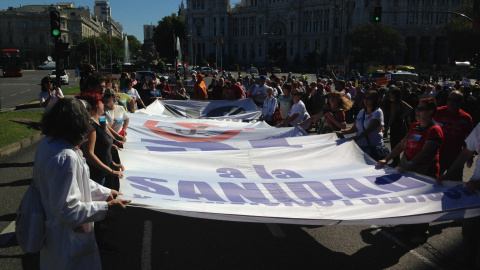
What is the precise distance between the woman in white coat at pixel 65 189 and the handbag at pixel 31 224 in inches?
1.7

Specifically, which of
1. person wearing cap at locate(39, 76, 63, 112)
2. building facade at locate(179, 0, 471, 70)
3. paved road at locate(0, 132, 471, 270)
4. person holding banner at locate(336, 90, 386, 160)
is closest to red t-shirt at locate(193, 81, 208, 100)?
person wearing cap at locate(39, 76, 63, 112)

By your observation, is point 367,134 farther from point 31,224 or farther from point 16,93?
point 16,93

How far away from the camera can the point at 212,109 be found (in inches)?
505

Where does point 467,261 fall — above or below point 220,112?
below

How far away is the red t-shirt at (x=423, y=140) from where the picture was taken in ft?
16.9

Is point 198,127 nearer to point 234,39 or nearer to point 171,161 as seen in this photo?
point 171,161

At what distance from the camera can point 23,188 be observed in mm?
7480

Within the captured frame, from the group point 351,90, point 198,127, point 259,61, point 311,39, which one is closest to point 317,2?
point 311,39

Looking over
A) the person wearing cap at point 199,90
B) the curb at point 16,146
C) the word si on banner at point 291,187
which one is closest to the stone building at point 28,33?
the person wearing cap at point 199,90

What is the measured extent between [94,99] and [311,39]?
390 ft

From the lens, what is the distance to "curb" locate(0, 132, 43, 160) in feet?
33.1

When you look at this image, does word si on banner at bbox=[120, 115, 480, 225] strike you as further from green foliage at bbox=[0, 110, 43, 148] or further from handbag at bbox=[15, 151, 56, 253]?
green foliage at bbox=[0, 110, 43, 148]

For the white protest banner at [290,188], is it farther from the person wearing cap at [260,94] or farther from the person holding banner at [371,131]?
the person wearing cap at [260,94]

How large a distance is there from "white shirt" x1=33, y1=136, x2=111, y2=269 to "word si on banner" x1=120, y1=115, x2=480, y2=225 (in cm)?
85
